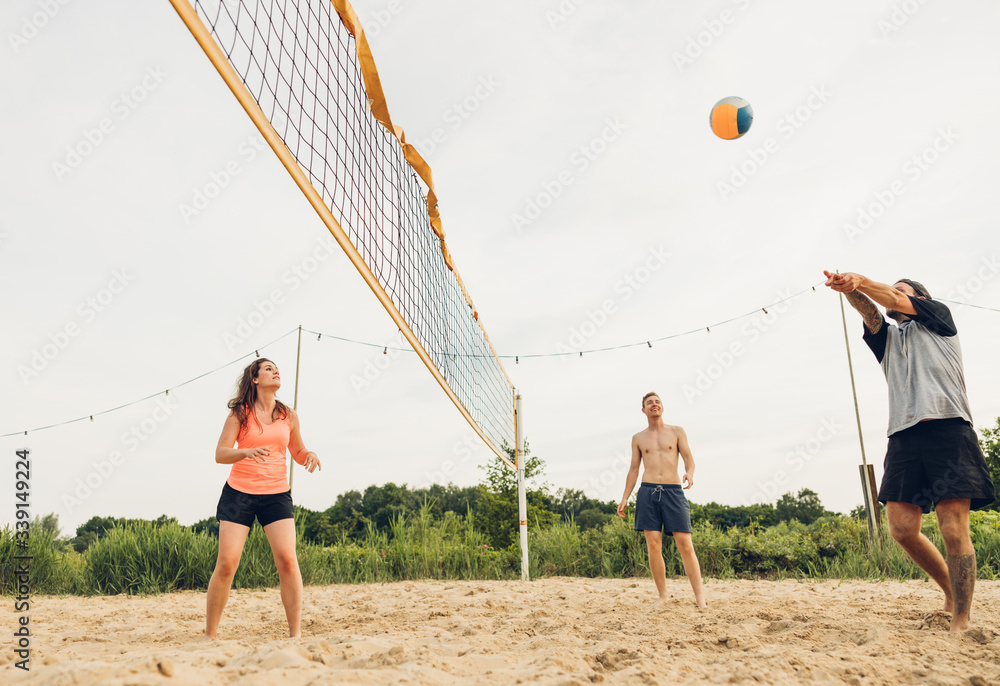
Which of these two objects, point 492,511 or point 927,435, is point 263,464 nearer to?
point 927,435

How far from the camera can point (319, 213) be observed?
103 inches

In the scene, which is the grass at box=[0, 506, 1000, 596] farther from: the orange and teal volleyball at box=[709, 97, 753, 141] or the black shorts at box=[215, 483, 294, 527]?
the orange and teal volleyball at box=[709, 97, 753, 141]

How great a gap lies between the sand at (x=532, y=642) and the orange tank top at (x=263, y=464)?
0.64m

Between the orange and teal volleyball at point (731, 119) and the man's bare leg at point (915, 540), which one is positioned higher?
the orange and teal volleyball at point (731, 119)

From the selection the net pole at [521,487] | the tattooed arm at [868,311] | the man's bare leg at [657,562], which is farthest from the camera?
the net pole at [521,487]

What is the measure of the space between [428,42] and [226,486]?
3.35 metres

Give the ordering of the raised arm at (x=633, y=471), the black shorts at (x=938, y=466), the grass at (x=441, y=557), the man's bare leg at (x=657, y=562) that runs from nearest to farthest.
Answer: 1. the black shorts at (x=938, y=466)
2. the man's bare leg at (x=657, y=562)
3. the raised arm at (x=633, y=471)
4. the grass at (x=441, y=557)

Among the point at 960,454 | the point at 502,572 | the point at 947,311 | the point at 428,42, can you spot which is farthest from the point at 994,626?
the point at 502,572

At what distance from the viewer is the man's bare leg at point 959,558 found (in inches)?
98.7

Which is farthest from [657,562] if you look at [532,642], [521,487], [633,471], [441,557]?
[441,557]

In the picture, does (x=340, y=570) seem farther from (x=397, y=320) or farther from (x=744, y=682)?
(x=744, y=682)

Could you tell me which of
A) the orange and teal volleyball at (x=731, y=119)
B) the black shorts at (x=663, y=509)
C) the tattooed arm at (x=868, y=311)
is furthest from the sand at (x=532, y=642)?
the orange and teal volleyball at (x=731, y=119)

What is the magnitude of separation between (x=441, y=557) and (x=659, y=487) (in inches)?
154

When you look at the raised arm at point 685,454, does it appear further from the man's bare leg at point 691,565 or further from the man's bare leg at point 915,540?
the man's bare leg at point 915,540
